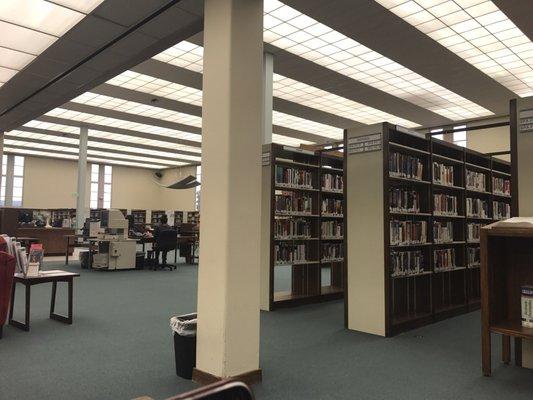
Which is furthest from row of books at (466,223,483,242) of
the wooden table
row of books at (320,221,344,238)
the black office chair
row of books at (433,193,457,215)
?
the black office chair

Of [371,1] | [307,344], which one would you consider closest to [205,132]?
[307,344]

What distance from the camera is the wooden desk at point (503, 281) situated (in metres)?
3.23

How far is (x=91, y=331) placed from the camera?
4289 millimetres

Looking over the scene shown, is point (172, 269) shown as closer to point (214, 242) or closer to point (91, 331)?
point (91, 331)

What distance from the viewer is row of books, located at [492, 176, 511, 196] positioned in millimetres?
6696

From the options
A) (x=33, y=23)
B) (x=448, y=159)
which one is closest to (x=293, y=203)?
(x=448, y=159)

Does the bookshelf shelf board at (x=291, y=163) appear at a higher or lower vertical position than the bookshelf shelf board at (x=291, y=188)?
higher

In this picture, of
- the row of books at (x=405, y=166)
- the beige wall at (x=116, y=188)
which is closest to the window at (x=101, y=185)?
the beige wall at (x=116, y=188)

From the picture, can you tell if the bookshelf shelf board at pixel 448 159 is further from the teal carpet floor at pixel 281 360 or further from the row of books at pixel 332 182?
the teal carpet floor at pixel 281 360

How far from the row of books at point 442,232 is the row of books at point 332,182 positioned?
1.64 meters

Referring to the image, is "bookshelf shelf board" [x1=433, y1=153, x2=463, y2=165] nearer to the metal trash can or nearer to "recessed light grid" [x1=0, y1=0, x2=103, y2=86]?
the metal trash can

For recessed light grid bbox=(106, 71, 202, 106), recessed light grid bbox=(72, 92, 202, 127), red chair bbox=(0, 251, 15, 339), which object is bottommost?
red chair bbox=(0, 251, 15, 339)

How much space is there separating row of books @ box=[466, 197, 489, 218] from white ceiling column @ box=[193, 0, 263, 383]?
4121mm

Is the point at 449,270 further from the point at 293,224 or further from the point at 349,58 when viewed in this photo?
the point at 349,58
